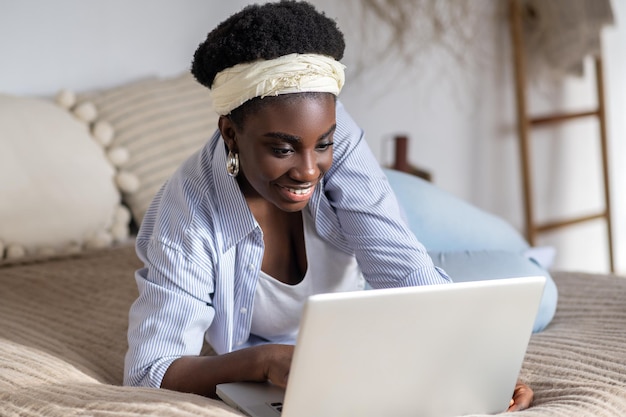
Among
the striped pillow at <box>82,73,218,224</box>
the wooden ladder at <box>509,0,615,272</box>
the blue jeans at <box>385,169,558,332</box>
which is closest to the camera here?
the blue jeans at <box>385,169,558,332</box>

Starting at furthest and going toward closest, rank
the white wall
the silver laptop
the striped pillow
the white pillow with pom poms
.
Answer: the white wall
the striped pillow
the white pillow with pom poms
the silver laptop

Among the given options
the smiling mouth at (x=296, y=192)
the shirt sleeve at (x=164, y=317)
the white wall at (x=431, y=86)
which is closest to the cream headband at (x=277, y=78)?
the smiling mouth at (x=296, y=192)

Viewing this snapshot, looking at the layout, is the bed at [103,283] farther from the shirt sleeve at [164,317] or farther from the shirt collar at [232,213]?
the shirt collar at [232,213]

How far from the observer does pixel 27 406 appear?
4.01 feet

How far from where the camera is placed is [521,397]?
4.27 feet

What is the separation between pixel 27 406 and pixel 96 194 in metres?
1.07

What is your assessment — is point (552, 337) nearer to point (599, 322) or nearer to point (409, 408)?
point (599, 322)

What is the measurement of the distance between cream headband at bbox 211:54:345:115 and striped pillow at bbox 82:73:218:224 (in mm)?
1049

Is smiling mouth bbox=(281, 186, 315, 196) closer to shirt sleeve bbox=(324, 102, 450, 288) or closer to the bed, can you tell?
shirt sleeve bbox=(324, 102, 450, 288)

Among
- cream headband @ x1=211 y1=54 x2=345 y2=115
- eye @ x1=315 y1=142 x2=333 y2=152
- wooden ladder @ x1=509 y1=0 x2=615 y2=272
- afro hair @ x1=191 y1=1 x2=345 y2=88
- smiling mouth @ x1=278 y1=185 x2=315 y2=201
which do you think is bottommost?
wooden ladder @ x1=509 y1=0 x2=615 y2=272

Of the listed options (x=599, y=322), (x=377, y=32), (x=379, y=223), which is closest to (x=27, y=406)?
(x=379, y=223)

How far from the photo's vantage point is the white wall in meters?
2.45

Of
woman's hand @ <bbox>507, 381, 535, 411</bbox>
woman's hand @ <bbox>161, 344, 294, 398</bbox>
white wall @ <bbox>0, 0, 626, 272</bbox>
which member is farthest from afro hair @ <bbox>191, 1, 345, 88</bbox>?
white wall @ <bbox>0, 0, 626, 272</bbox>

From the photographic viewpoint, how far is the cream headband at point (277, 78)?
1250 mm
